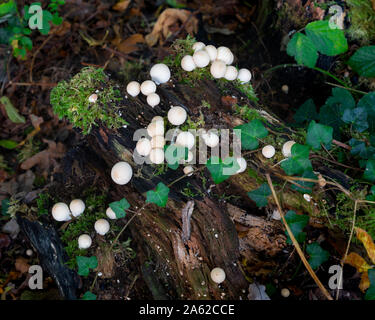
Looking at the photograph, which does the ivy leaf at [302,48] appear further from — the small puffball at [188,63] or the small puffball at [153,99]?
the small puffball at [153,99]

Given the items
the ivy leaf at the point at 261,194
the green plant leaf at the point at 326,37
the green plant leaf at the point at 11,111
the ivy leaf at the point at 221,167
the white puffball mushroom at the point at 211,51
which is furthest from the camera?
the green plant leaf at the point at 11,111

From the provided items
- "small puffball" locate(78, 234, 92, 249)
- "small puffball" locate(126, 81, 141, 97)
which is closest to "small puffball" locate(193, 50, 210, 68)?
"small puffball" locate(126, 81, 141, 97)

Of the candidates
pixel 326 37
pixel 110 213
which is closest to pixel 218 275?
pixel 110 213

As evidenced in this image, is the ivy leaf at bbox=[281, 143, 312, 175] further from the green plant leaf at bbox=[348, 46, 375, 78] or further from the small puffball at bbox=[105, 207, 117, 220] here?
the small puffball at bbox=[105, 207, 117, 220]

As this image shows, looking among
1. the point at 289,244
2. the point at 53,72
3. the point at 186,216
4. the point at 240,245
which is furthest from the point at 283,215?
the point at 53,72

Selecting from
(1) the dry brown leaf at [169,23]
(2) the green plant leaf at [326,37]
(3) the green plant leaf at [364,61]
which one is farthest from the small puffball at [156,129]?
(3) the green plant leaf at [364,61]

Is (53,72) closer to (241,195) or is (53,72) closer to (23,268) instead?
(23,268)
